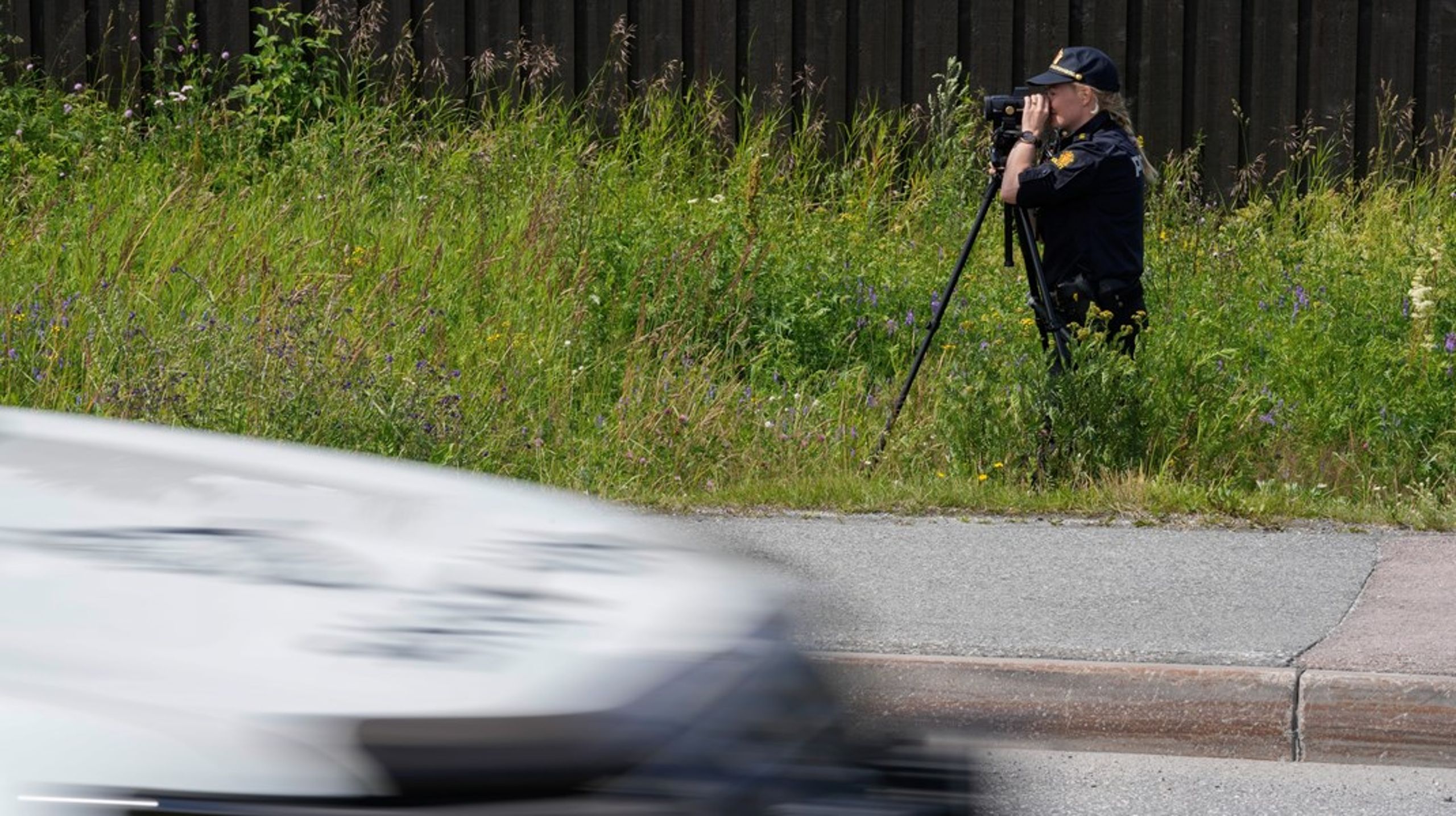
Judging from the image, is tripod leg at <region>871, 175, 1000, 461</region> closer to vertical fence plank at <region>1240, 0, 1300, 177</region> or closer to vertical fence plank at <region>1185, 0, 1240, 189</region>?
vertical fence plank at <region>1185, 0, 1240, 189</region>

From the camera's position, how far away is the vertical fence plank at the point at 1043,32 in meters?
10.8

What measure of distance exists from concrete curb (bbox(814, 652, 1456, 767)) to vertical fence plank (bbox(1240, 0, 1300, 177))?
676cm

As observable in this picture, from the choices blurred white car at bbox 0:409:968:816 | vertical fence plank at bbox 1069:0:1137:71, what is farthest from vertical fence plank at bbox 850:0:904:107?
blurred white car at bbox 0:409:968:816

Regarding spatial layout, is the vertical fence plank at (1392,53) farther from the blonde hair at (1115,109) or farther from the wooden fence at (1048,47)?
the blonde hair at (1115,109)

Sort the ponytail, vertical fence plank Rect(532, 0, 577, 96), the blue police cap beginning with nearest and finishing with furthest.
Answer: the blue police cap
the ponytail
vertical fence plank Rect(532, 0, 577, 96)

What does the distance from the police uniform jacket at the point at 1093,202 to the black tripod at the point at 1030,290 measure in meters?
0.09

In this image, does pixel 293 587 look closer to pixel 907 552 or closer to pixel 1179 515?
pixel 907 552

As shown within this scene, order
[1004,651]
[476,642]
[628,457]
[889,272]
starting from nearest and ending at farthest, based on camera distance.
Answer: [476,642] < [1004,651] < [628,457] < [889,272]

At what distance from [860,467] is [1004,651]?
247 cm

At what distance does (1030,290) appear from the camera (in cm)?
737

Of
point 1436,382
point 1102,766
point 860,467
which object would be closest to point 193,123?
point 860,467

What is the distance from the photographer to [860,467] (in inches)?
287

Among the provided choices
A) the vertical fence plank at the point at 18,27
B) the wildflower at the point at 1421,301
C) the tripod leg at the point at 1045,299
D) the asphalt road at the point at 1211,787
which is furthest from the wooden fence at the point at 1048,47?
the asphalt road at the point at 1211,787

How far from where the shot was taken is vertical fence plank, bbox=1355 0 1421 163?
10734 mm
